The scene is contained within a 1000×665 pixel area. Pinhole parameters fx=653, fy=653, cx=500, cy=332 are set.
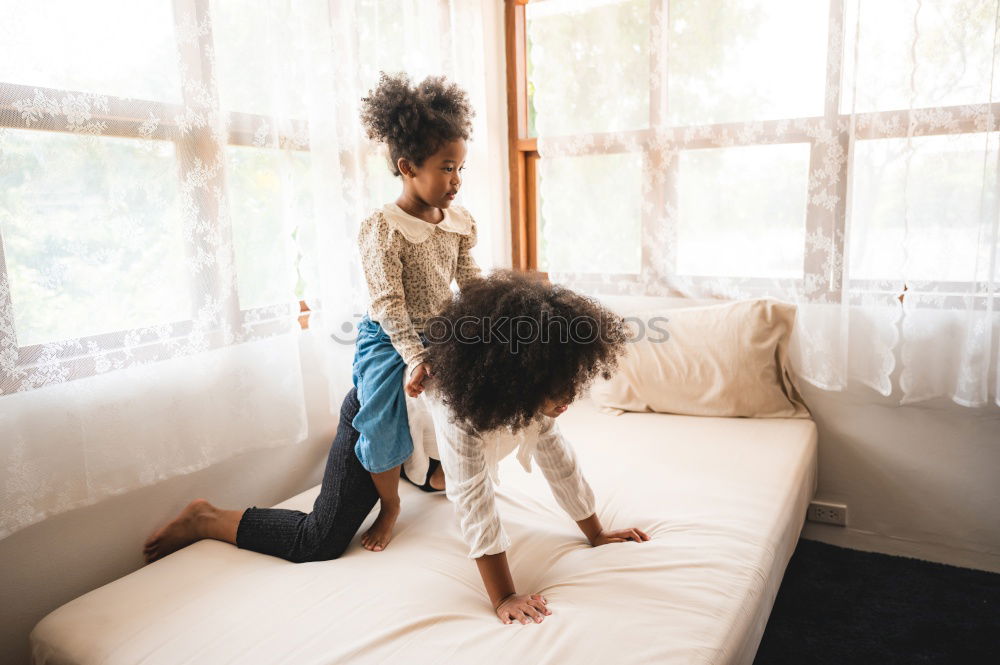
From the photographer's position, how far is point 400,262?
1514 millimetres

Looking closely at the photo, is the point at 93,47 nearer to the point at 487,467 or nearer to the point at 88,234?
the point at 88,234

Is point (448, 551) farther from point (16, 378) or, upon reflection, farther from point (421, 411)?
point (16, 378)

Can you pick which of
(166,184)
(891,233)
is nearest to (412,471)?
(166,184)

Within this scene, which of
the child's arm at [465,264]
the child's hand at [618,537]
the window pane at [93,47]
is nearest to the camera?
the window pane at [93,47]

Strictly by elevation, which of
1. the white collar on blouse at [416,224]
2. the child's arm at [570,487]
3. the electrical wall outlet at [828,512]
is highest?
the white collar on blouse at [416,224]

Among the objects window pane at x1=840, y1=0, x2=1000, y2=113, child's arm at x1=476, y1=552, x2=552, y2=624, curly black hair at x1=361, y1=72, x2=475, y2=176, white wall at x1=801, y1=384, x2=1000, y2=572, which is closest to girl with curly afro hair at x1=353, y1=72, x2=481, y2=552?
curly black hair at x1=361, y1=72, x2=475, y2=176

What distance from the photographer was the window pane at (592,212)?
2.39m

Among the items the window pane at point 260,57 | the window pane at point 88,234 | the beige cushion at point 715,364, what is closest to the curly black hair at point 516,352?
the window pane at point 88,234

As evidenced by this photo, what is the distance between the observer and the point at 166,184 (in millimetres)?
1459

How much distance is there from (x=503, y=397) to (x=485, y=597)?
0.42 m

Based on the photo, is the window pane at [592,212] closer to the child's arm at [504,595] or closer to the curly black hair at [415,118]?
the curly black hair at [415,118]

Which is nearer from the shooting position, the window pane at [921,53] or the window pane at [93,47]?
the window pane at [93,47]

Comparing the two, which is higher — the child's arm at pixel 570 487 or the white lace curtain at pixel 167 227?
the white lace curtain at pixel 167 227

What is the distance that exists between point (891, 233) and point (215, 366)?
6.22ft
